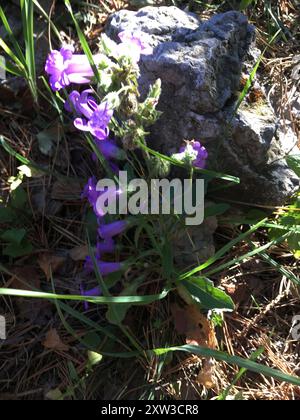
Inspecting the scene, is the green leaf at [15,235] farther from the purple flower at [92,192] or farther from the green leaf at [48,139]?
the green leaf at [48,139]

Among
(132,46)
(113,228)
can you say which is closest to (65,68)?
(132,46)

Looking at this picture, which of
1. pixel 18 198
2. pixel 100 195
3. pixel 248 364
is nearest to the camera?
pixel 248 364

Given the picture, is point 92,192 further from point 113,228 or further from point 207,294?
point 207,294

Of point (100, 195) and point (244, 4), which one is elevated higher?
point (244, 4)

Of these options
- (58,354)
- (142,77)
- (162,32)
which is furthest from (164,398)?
(162,32)

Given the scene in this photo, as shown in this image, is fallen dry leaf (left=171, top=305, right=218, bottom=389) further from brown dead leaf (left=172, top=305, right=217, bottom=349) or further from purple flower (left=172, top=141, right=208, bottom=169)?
purple flower (left=172, top=141, right=208, bottom=169)

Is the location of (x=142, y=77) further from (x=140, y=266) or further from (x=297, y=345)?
(x=297, y=345)

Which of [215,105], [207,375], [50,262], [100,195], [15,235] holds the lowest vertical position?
[207,375]

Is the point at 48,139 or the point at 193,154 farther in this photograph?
the point at 48,139

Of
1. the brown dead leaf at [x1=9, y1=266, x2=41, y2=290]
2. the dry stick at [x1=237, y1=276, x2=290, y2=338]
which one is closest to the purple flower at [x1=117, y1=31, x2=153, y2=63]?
the brown dead leaf at [x1=9, y1=266, x2=41, y2=290]
